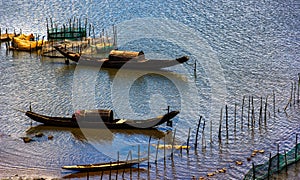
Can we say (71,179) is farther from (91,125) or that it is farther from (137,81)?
(137,81)

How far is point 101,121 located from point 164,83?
7.11 meters

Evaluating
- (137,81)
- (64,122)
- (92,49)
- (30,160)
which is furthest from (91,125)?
(92,49)

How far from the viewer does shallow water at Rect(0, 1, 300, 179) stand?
23.3m

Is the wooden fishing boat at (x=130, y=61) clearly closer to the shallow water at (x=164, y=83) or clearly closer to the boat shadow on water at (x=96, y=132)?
the shallow water at (x=164, y=83)

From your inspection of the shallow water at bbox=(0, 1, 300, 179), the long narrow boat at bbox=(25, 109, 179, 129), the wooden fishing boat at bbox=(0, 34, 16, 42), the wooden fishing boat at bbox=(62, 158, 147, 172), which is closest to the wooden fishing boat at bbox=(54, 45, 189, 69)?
the shallow water at bbox=(0, 1, 300, 179)

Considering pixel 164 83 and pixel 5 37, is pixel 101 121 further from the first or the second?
pixel 5 37

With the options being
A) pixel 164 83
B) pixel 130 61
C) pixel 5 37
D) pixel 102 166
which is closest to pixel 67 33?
pixel 5 37

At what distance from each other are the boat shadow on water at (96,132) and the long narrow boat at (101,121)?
168mm

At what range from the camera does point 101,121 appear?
82.1 ft

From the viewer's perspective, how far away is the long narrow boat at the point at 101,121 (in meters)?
25.0

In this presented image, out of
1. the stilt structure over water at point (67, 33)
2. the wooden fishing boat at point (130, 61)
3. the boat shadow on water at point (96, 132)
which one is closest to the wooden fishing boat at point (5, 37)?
the stilt structure over water at point (67, 33)

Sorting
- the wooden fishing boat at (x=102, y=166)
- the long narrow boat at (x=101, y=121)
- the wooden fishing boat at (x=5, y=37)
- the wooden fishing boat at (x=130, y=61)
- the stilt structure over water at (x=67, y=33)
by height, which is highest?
the stilt structure over water at (x=67, y=33)

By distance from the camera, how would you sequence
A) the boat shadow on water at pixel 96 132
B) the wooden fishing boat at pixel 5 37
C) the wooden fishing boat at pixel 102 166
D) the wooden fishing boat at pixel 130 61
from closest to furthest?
the wooden fishing boat at pixel 102 166
the boat shadow on water at pixel 96 132
the wooden fishing boat at pixel 130 61
the wooden fishing boat at pixel 5 37

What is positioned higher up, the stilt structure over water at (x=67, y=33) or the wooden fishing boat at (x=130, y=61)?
the stilt structure over water at (x=67, y=33)
